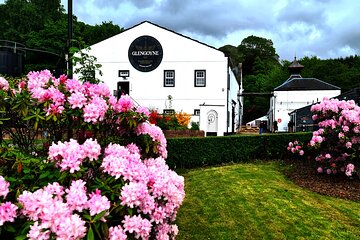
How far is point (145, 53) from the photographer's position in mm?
31594

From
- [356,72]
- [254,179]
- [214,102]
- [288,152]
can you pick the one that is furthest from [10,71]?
[356,72]

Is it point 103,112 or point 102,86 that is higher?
point 102,86

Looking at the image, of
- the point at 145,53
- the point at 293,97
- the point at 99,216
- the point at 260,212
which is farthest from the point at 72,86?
the point at 293,97

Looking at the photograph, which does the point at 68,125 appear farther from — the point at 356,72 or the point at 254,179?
the point at 356,72

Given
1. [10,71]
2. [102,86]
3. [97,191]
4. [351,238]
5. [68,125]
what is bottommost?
[351,238]

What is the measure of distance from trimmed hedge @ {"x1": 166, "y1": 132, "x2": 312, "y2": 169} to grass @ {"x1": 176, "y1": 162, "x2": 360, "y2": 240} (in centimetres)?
231

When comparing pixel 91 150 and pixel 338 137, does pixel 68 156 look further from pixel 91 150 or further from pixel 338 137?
pixel 338 137

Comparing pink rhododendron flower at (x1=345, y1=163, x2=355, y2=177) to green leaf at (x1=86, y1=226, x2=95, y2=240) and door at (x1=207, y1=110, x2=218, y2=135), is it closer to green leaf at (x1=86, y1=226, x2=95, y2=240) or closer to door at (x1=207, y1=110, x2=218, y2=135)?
green leaf at (x1=86, y1=226, x2=95, y2=240)

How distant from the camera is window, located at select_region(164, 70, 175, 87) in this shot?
1238 inches

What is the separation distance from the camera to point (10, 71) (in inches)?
327

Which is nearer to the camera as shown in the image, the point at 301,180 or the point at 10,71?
the point at 10,71

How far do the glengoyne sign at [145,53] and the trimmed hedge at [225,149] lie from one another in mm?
19434

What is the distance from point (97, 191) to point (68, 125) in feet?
4.41

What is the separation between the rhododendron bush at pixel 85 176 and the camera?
2326 mm
